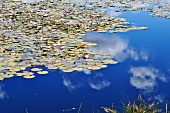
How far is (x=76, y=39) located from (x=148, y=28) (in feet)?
7.92

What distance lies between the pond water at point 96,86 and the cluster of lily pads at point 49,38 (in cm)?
20

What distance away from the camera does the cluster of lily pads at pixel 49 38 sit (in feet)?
16.9

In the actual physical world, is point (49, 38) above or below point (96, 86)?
above

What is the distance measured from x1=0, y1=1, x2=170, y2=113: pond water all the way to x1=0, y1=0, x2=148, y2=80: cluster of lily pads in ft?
0.67

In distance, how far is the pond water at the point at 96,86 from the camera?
158 inches

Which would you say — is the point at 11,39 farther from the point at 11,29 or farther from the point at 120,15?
the point at 120,15

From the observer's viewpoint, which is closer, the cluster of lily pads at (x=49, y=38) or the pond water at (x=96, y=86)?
the pond water at (x=96, y=86)

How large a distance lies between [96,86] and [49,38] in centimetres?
253

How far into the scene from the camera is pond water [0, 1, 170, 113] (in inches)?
158

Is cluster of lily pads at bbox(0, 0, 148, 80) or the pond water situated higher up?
cluster of lily pads at bbox(0, 0, 148, 80)

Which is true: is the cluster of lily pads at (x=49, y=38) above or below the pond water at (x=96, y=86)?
above

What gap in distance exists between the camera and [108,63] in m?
5.38

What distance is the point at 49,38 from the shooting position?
678 centimetres

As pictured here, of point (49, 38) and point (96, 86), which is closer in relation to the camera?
point (96, 86)
